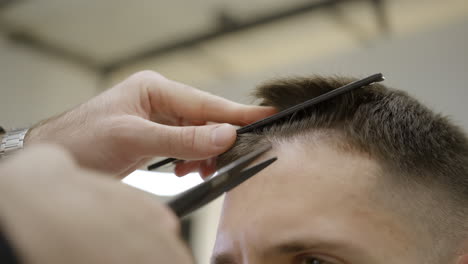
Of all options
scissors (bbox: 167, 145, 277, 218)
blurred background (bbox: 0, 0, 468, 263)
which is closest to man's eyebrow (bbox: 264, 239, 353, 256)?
scissors (bbox: 167, 145, 277, 218)

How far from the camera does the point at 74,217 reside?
0.23 m

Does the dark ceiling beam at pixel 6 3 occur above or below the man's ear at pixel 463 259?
above

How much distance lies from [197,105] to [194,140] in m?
0.18

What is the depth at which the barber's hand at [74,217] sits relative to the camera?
22cm

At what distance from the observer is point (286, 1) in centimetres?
249

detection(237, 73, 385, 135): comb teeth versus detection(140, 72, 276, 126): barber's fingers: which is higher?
detection(140, 72, 276, 126): barber's fingers

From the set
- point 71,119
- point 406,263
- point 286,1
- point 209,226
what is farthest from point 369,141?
point 209,226

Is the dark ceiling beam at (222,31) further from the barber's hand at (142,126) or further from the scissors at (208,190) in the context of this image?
the scissors at (208,190)

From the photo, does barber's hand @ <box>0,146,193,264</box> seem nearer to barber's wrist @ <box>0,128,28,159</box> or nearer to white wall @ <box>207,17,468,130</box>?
barber's wrist @ <box>0,128,28,159</box>

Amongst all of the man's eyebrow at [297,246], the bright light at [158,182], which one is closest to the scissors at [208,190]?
the man's eyebrow at [297,246]

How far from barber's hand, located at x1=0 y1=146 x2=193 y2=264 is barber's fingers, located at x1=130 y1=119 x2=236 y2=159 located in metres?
0.69

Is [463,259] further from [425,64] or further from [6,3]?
[6,3]

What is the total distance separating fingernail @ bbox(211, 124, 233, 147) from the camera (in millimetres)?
982

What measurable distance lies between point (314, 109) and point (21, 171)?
946mm
